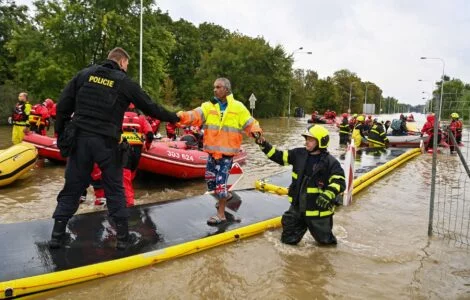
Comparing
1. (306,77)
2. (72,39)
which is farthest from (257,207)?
(306,77)

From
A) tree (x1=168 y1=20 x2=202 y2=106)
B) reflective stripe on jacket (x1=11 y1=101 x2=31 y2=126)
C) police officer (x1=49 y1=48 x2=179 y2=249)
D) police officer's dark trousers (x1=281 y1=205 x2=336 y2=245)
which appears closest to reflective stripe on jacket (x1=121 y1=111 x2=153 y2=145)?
police officer (x1=49 y1=48 x2=179 y2=249)

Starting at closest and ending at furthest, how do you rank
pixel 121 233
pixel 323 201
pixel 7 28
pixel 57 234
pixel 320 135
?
pixel 57 234 < pixel 121 233 < pixel 323 201 < pixel 320 135 < pixel 7 28

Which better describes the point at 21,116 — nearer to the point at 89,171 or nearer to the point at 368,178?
the point at 89,171

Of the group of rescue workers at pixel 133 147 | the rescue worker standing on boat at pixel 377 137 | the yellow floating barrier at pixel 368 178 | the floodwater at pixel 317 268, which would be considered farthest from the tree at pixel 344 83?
the group of rescue workers at pixel 133 147

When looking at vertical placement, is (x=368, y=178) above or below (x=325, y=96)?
below

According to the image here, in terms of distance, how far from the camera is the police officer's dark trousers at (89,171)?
3857 mm

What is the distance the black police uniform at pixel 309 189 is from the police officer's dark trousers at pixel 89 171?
5.87ft

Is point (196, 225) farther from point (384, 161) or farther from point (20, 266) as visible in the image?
point (384, 161)

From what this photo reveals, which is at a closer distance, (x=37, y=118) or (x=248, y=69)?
(x=37, y=118)

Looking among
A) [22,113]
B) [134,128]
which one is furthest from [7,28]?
[134,128]

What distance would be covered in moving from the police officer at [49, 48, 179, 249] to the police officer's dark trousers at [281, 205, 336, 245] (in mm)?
1987

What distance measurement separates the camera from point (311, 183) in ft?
15.7

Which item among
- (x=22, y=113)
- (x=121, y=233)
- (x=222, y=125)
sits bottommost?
(x=121, y=233)

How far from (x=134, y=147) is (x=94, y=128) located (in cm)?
228
